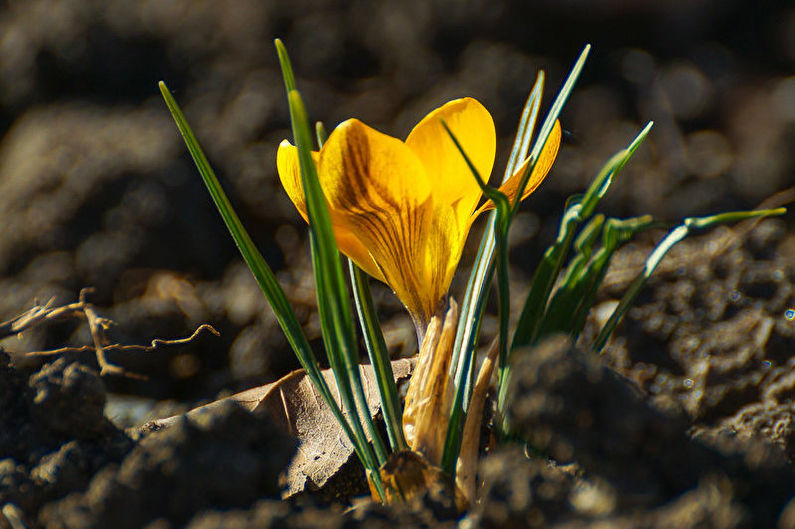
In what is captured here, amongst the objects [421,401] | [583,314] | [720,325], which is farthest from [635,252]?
[421,401]

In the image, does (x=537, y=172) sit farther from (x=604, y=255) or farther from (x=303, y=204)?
(x=303, y=204)

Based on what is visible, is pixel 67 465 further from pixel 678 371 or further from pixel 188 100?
pixel 188 100

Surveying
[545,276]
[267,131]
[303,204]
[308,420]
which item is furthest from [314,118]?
[545,276]

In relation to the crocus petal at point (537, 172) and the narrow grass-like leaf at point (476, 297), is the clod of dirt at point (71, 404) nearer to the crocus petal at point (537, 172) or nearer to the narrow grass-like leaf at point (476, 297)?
the narrow grass-like leaf at point (476, 297)

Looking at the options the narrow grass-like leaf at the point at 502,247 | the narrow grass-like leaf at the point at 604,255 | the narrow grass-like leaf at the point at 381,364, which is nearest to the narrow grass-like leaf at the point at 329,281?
the narrow grass-like leaf at the point at 381,364

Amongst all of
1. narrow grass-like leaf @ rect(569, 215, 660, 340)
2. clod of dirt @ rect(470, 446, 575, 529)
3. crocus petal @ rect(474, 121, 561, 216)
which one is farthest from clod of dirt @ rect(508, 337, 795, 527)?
crocus petal @ rect(474, 121, 561, 216)

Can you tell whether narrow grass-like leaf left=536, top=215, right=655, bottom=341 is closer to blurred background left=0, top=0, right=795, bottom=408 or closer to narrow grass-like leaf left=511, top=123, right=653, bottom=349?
narrow grass-like leaf left=511, top=123, right=653, bottom=349
